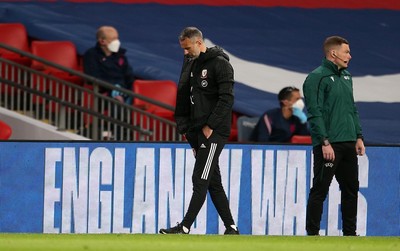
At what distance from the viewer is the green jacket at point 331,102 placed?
10.3 metres

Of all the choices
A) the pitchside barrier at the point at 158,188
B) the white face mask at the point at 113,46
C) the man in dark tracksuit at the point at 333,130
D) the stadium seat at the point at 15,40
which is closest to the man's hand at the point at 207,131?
the man in dark tracksuit at the point at 333,130

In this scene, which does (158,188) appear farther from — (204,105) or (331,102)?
(331,102)

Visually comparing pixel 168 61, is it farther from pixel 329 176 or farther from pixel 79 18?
pixel 329 176

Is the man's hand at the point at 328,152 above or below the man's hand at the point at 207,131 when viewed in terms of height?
below

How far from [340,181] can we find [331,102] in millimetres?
659

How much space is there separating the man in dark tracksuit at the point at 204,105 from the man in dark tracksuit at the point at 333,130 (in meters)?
0.68

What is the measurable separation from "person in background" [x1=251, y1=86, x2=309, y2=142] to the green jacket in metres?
3.01

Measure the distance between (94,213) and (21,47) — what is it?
4.37 metres

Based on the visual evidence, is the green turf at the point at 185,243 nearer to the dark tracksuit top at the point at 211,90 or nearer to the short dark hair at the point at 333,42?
the dark tracksuit top at the point at 211,90

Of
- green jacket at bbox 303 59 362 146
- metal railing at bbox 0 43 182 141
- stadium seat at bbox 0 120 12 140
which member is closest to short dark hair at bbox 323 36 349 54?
green jacket at bbox 303 59 362 146

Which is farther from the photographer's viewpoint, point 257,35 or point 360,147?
point 257,35

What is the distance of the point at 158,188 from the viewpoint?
11828 mm

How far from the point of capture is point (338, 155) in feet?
34.2

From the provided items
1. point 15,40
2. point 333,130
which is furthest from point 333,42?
point 15,40
